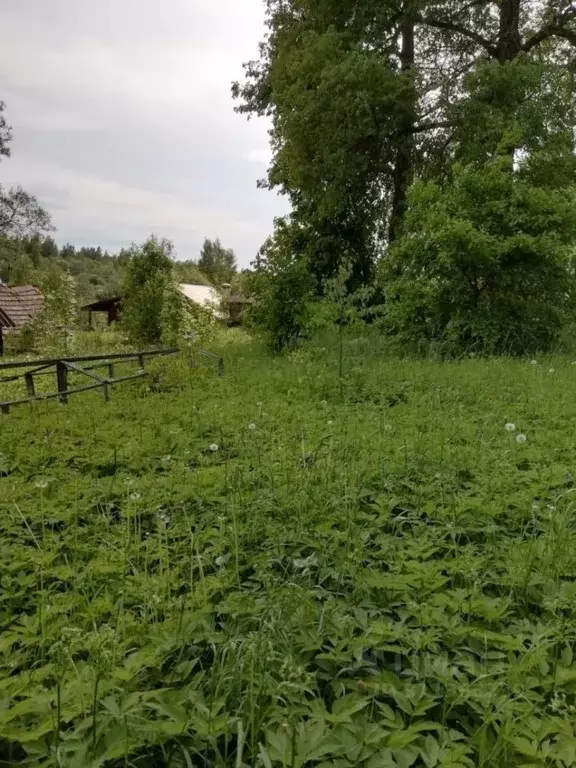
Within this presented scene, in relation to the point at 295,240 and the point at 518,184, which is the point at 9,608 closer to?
the point at 518,184

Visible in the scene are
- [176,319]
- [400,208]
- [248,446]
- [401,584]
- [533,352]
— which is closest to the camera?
[401,584]

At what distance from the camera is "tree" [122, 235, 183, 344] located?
66.3 feet

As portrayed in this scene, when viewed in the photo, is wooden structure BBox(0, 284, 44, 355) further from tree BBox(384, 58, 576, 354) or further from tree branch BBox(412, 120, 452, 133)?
tree BBox(384, 58, 576, 354)

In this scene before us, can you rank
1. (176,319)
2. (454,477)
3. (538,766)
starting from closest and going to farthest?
(538,766) → (454,477) → (176,319)

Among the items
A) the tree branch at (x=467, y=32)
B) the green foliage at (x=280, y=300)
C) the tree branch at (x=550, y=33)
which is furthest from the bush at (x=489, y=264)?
the tree branch at (x=550, y=33)

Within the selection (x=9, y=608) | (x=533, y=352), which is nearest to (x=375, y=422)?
(x=9, y=608)

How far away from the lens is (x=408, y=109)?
14766mm

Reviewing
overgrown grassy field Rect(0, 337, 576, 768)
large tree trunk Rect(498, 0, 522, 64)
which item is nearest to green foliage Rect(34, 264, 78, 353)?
large tree trunk Rect(498, 0, 522, 64)

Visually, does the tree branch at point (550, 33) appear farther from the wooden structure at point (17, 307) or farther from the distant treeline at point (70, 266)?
the wooden structure at point (17, 307)

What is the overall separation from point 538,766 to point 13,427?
5.43 meters

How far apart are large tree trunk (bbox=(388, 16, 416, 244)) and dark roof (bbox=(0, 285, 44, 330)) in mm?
23175

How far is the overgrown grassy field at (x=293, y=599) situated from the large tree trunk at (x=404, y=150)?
12.7 metres

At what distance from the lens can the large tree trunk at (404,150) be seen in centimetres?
1555

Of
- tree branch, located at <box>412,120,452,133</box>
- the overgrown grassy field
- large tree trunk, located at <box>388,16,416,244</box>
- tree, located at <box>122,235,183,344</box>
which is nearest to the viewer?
the overgrown grassy field
